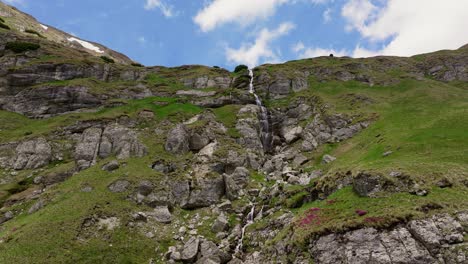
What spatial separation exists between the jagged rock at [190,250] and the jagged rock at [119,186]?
14419mm

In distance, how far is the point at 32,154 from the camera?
5209 centimetres

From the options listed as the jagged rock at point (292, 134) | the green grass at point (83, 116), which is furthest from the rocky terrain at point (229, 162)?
the green grass at point (83, 116)

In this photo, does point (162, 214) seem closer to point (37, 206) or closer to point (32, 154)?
point (37, 206)

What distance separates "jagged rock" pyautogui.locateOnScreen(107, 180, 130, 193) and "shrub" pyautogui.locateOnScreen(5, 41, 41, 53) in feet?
204

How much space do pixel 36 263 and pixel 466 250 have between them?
36.2 meters

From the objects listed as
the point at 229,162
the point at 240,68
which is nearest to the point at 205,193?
the point at 229,162

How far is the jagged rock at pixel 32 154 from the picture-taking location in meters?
50.3

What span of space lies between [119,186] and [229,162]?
17.6 m

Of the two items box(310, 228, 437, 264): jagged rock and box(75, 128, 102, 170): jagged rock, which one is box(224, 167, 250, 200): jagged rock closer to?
box(310, 228, 437, 264): jagged rock

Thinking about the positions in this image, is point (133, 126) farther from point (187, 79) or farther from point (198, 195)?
point (187, 79)

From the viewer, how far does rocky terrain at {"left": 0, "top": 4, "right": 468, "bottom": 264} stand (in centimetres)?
2753

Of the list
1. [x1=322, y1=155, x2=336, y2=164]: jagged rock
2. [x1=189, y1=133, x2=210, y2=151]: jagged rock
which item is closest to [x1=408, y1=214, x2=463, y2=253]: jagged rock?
[x1=322, y1=155, x2=336, y2=164]: jagged rock

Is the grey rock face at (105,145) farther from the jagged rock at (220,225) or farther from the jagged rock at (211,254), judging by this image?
the jagged rock at (211,254)

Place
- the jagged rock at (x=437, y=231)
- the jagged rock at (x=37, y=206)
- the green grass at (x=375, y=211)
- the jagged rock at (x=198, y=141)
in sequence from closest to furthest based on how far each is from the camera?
1. the jagged rock at (x=437, y=231)
2. the green grass at (x=375, y=211)
3. the jagged rock at (x=37, y=206)
4. the jagged rock at (x=198, y=141)
